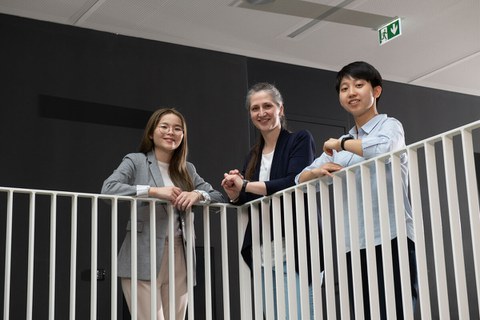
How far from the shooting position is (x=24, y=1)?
4941mm

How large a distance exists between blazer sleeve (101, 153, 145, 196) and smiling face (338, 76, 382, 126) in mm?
960

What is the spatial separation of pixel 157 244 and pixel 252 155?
1.93 feet

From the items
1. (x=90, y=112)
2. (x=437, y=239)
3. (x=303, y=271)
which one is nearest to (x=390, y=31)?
(x=90, y=112)

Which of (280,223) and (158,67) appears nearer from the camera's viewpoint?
(280,223)

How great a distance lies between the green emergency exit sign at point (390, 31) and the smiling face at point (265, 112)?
262 cm

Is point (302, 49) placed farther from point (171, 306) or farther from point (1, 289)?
point (171, 306)

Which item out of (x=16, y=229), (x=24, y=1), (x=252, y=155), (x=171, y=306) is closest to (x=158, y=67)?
(x=24, y=1)

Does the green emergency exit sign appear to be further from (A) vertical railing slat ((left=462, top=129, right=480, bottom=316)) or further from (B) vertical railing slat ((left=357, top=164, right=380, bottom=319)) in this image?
(A) vertical railing slat ((left=462, top=129, right=480, bottom=316))

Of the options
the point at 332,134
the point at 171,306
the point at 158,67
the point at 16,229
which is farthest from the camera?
the point at 332,134

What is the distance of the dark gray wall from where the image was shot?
16.4 ft

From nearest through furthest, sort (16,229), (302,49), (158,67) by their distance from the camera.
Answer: (16,229)
(158,67)
(302,49)

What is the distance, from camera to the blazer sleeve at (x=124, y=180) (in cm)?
303

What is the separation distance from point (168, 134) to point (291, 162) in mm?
569

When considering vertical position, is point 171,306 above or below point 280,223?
below
